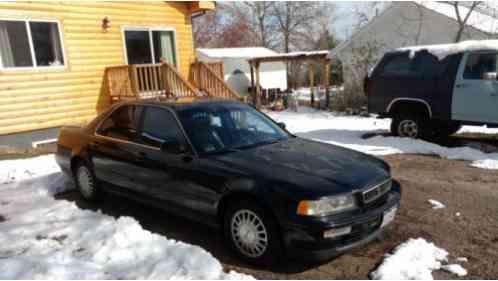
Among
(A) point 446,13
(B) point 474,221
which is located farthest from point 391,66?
(A) point 446,13

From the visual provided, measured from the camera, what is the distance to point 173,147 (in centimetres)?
380

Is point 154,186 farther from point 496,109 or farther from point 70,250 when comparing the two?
point 496,109

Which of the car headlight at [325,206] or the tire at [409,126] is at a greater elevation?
the car headlight at [325,206]

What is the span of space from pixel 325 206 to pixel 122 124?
112 inches

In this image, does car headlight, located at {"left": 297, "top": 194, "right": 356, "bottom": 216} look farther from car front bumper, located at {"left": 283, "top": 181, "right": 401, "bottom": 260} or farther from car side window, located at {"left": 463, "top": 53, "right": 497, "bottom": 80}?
car side window, located at {"left": 463, "top": 53, "right": 497, "bottom": 80}

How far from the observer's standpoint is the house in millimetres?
9406

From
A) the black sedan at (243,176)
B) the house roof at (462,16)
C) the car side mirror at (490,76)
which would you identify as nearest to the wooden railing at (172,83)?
the black sedan at (243,176)

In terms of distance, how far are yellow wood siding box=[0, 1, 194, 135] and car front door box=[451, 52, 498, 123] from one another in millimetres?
8842

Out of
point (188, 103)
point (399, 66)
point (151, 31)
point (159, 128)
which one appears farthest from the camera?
point (151, 31)

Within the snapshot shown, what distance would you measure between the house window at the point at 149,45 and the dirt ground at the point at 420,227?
280 inches

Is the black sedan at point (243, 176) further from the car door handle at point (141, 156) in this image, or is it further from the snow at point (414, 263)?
the snow at point (414, 263)

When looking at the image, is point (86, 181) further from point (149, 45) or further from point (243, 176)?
point (149, 45)

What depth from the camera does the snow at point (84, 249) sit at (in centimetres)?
322

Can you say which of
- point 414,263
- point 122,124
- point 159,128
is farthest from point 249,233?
point 122,124
